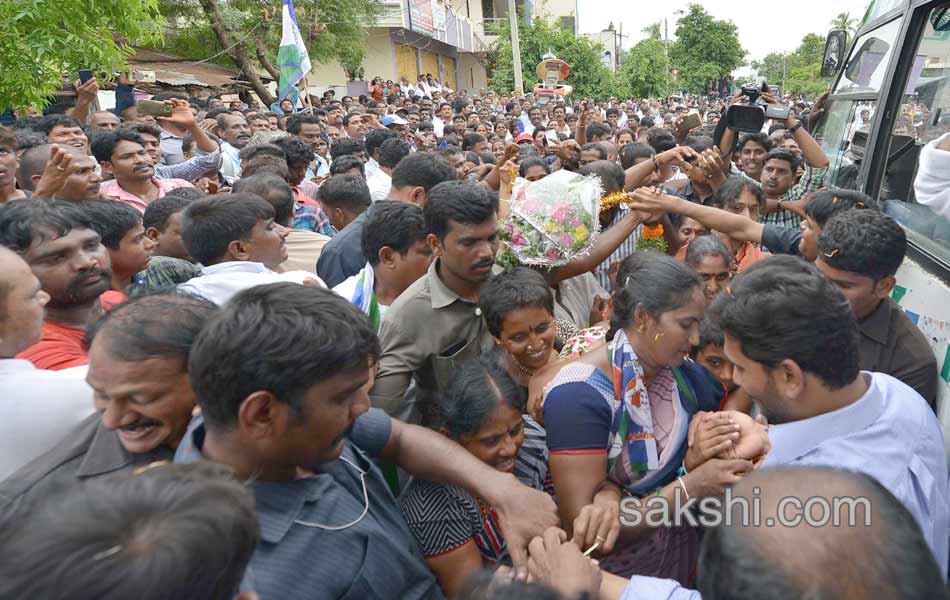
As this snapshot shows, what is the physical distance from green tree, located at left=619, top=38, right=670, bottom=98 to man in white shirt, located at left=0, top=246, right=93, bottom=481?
2931 centimetres

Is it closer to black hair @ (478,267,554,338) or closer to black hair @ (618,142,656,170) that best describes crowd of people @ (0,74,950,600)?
black hair @ (478,267,554,338)

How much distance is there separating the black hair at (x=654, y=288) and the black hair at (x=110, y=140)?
3.79 meters

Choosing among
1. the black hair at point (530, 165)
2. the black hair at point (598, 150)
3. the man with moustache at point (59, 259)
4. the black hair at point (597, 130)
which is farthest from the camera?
the black hair at point (597, 130)

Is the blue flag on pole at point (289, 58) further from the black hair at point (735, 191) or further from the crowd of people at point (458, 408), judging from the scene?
the black hair at point (735, 191)

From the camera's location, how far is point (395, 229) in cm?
283

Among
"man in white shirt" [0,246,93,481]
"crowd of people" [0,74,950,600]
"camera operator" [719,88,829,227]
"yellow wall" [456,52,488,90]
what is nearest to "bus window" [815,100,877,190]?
"camera operator" [719,88,829,227]

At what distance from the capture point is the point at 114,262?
3.03 metres

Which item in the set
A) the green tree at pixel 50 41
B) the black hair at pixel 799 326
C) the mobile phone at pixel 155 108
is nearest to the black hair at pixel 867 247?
the black hair at pixel 799 326

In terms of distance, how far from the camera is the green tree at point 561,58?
24562mm

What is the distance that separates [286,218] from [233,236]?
1285 mm

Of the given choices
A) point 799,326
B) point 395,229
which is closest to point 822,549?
point 799,326

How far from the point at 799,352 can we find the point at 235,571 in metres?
1.41

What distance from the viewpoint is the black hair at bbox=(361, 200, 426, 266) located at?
9.27 feet

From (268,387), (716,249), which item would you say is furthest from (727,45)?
(268,387)
